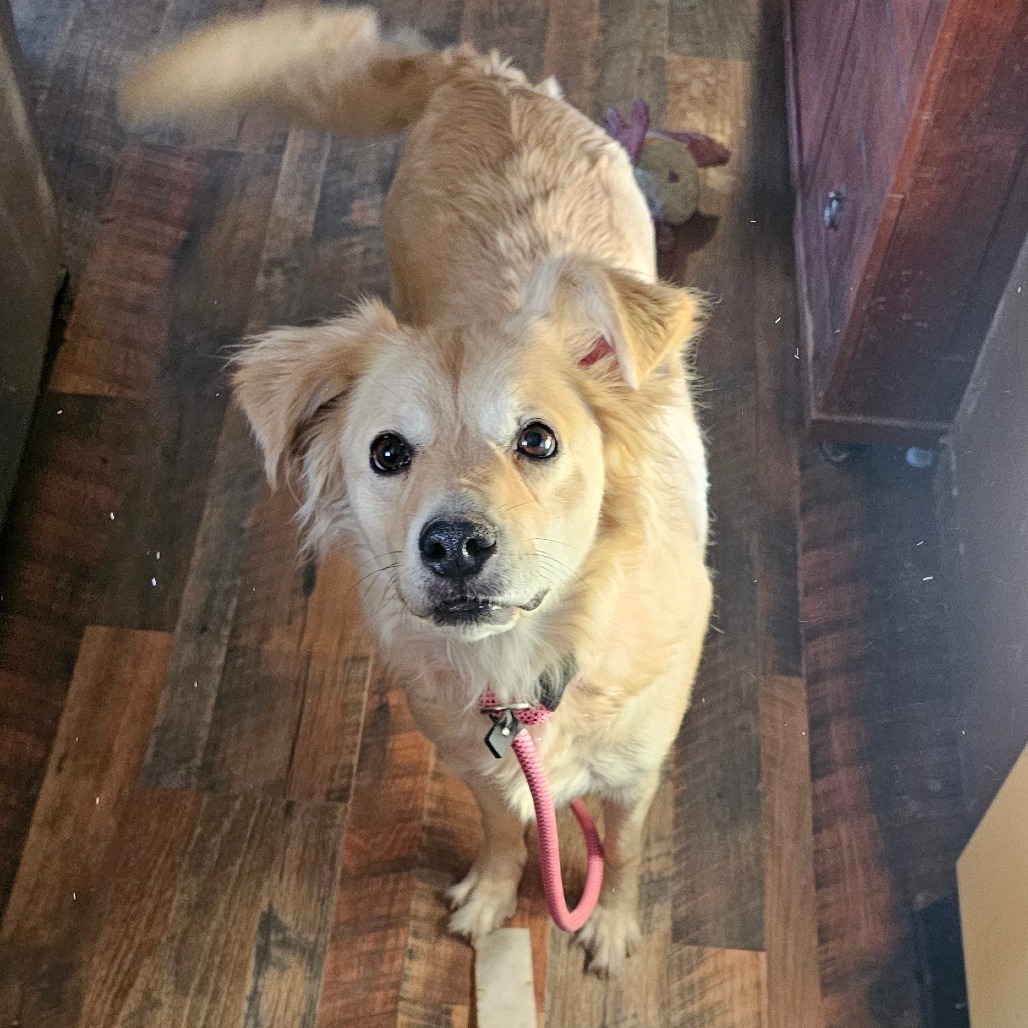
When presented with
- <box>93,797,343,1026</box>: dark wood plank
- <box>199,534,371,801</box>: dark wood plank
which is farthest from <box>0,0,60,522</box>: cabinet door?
<box>93,797,343,1026</box>: dark wood plank

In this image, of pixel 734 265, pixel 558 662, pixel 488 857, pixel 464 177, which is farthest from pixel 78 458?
pixel 734 265

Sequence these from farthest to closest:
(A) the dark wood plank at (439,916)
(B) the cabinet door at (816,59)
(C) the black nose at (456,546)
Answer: (B) the cabinet door at (816,59) < (A) the dark wood plank at (439,916) < (C) the black nose at (456,546)

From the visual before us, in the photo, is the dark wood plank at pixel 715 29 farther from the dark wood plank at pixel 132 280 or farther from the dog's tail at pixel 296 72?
the dark wood plank at pixel 132 280

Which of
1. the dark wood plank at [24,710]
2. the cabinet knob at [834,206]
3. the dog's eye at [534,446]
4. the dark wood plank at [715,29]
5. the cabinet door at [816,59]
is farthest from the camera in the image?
the dark wood plank at [715,29]

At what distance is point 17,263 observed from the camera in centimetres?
221

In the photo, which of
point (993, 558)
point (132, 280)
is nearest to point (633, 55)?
point (132, 280)

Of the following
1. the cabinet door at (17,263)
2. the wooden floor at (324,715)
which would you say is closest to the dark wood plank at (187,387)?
the wooden floor at (324,715)

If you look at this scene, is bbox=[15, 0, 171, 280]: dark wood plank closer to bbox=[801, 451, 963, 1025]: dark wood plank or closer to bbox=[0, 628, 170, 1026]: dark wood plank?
bbox=[0, 628, 170, 1026]: dark wood plank

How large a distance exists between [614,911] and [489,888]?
8.6 inches

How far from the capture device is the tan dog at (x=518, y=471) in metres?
1.24

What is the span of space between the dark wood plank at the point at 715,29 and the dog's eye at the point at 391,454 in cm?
220

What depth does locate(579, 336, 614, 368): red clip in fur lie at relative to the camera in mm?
1396

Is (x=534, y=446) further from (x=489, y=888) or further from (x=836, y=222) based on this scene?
(x=836, y=222)

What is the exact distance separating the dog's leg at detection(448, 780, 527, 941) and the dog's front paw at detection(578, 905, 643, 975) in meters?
0.15
